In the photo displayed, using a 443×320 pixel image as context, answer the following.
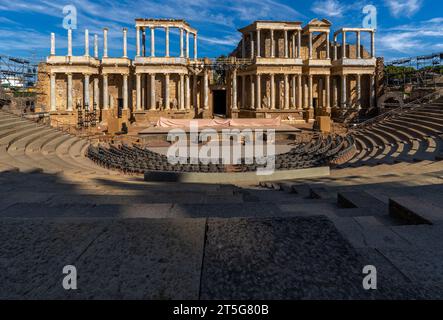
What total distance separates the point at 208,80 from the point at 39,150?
34.2m

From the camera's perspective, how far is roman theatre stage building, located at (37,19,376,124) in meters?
44.8

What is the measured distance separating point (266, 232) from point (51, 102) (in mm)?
48362

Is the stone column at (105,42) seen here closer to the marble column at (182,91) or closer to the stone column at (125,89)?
the stone column at (125,89)

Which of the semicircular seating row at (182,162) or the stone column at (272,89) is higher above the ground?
the stone column at (272,89)

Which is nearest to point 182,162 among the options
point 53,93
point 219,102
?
point 53,93

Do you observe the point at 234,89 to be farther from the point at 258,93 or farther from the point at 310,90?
the point at 310,90

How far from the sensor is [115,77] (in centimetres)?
4866

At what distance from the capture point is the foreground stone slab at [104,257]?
2.14 meters

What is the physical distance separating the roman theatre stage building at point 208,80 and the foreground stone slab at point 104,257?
133 ft

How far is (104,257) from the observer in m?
2.58

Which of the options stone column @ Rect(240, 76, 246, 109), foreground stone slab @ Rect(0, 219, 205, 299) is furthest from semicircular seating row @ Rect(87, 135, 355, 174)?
stone column @ Rect(240, 76, 246, 109)

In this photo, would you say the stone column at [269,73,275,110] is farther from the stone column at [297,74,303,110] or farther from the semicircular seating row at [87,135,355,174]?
the semicircular seating row at [87,135,355,174]

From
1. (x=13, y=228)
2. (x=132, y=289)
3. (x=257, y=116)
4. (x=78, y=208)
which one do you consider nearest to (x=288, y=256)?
(x=132, y=289)

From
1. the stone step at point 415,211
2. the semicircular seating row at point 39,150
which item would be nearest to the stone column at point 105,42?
the semicircular seating row at point 39,150
